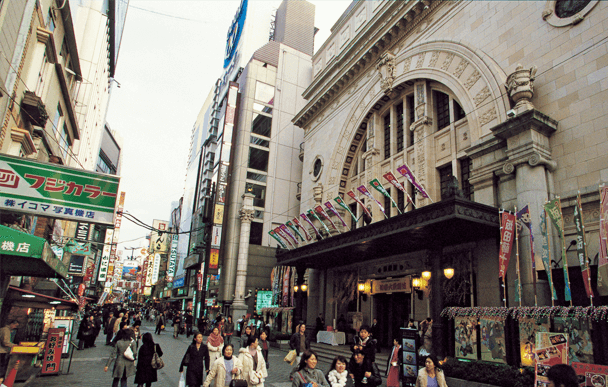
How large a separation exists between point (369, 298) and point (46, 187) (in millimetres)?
18210

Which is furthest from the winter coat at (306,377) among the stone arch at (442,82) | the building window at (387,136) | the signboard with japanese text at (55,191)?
the building window at (387,136)

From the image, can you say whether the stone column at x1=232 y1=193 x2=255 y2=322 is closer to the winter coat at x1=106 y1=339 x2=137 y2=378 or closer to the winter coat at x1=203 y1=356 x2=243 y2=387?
the winter coat at x1=106 y1=339 x2=137 y2=378

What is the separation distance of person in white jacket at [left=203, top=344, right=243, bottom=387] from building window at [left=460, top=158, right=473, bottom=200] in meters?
13.3

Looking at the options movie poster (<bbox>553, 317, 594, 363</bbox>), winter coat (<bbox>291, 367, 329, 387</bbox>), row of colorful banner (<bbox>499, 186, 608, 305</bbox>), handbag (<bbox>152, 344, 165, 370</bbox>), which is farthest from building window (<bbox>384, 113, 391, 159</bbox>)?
winter coat (<bbox>291, 367, 329, 387</bbox>)

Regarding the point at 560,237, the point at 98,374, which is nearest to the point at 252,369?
the point at 98,374

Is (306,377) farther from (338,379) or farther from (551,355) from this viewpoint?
(551,355)

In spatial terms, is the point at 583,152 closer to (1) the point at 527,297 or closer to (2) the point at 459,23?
(1) the point at 527,297

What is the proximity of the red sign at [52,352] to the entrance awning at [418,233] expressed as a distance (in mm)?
11853

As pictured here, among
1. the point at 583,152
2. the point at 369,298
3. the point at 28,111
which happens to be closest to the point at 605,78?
the point at 583,152

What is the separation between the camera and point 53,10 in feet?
51.6

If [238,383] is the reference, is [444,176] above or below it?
above

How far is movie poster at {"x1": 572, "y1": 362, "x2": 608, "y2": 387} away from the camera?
323 inches

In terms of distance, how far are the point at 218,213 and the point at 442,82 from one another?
25.8m

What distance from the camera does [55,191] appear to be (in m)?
9.30
